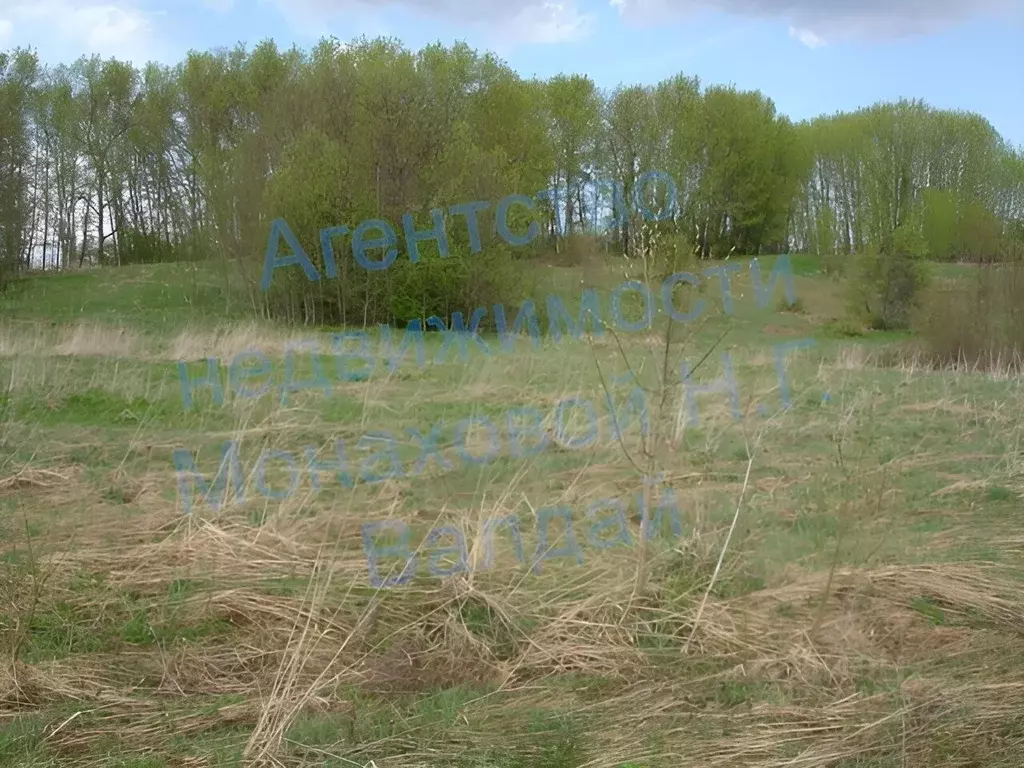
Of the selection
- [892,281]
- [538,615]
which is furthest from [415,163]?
[538,615]

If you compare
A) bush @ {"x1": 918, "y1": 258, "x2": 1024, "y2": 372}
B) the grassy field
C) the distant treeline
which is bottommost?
the grassy field

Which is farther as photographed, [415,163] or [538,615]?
[415,163]

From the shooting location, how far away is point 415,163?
81.8 ft

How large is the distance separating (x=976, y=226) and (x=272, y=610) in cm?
2520

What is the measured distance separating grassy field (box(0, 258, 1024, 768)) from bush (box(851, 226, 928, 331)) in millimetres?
18841

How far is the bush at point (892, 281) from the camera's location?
25422 mm

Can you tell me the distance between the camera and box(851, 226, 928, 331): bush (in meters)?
25.4

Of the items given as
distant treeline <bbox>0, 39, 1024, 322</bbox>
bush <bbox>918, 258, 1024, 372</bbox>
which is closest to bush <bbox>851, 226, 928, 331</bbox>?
distant treeline <bbox>0, 39, 1024, 322</bbox>

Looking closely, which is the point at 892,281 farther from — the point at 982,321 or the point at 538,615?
the point at 538,615

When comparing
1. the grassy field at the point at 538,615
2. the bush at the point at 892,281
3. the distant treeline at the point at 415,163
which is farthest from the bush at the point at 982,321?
the grassy field at the point at 538,615

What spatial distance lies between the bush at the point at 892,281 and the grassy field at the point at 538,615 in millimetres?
18841

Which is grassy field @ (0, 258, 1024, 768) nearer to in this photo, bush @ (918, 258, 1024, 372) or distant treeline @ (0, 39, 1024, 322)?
distant treeline @ (0, 39, 1024, 322)

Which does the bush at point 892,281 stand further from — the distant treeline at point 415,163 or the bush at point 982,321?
the bush at point 982,321

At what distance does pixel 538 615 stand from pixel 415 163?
865 inches
